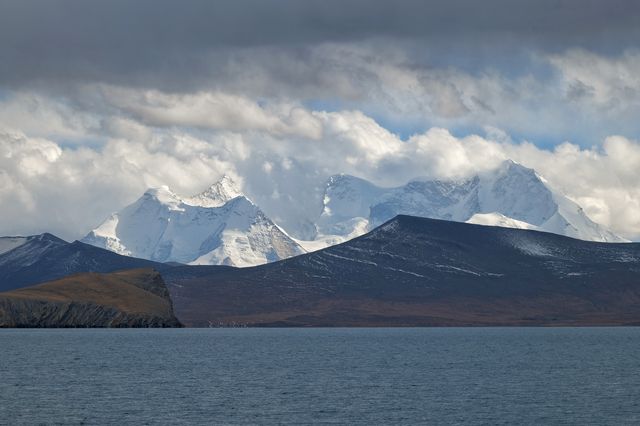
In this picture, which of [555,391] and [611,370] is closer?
[555,391]

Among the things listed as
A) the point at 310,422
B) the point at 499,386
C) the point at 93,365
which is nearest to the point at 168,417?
the point at 310,422

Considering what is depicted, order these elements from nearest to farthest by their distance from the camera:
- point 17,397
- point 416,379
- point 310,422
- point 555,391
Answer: point 310,422 < point 17,397 < point 555,391 < point 416,379

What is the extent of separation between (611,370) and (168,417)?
87.8 metres

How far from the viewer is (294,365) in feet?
625

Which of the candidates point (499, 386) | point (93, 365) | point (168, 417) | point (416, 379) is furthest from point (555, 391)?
point (93, 365)

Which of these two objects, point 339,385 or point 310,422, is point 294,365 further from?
point 310,422

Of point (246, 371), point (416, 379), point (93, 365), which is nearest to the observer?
point (416, 379)

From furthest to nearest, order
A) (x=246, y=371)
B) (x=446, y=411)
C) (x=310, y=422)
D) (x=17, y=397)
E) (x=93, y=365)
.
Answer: (x=93, y=365)
(x=246, y=371)
(x=17, y=397)
(x=446, y=411)
(x=310, y=422)

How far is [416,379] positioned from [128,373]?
1671 inches

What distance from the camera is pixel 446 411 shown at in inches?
4808

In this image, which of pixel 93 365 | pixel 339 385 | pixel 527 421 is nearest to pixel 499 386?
pixel 339 385

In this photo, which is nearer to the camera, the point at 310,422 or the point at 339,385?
the point at 310,422

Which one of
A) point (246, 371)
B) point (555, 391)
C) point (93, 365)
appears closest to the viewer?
point (555, 391)

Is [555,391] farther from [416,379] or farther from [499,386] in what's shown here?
[416,379]
